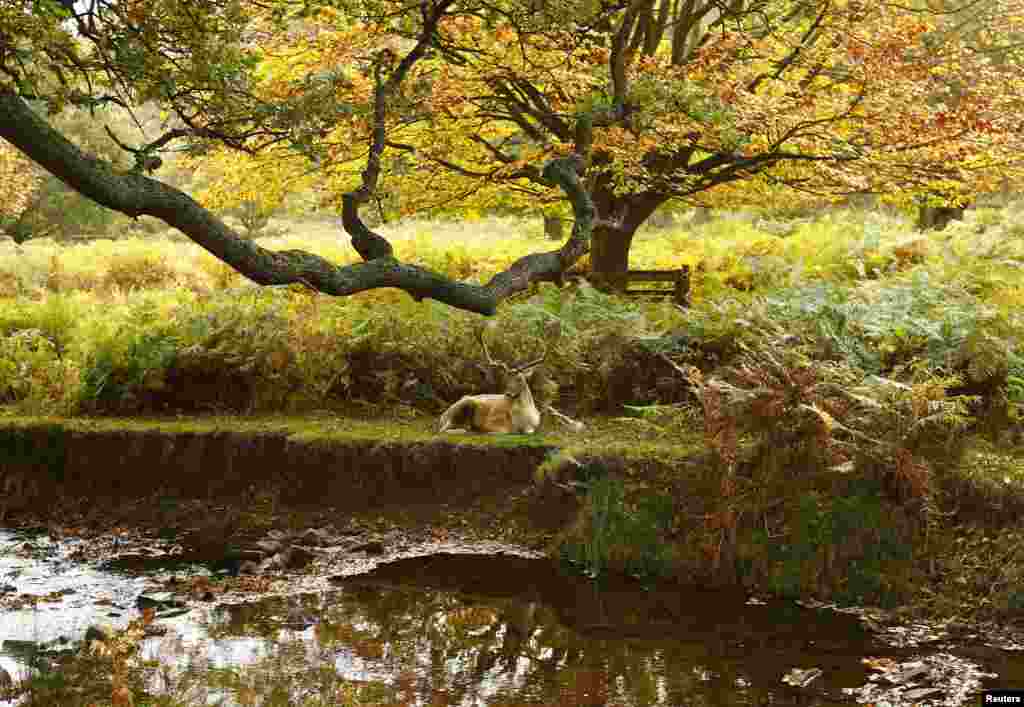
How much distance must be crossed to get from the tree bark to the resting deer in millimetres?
2958

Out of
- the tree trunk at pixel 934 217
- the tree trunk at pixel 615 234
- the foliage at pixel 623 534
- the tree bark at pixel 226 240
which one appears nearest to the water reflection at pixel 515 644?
the foliage at pixel 623 534

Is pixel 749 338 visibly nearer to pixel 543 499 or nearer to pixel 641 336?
pixel 641 336

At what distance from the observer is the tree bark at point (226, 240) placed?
4297 millimetres

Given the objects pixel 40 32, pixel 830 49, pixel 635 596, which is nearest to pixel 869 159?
pixel 830 49

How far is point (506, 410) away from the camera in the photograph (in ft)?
28.5

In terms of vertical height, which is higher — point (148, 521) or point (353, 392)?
point (353, 392)

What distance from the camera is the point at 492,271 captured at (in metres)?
17.2

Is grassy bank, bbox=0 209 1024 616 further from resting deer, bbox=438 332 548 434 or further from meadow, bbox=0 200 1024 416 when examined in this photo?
resting deer, bbox=438 332 548 434

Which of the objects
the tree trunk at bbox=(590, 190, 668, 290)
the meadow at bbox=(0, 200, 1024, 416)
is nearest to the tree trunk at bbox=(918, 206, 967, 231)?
the tree trunk at bbox=(590, 190, 668, 290)

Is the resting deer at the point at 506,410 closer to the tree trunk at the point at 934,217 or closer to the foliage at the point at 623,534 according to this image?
the foliage at the point at 623,534

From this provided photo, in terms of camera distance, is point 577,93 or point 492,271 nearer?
point 577,93

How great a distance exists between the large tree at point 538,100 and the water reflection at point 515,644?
2.01m

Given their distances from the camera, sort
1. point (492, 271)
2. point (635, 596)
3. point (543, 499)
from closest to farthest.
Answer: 1. point (635, 596)
2. point (543, 499)
3. point (492, 271)

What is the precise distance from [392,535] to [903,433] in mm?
3761
